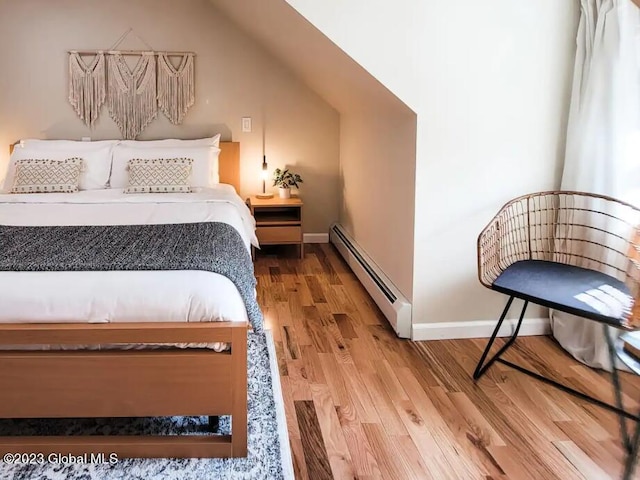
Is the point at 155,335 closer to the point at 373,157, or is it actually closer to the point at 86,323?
the point at 86,323

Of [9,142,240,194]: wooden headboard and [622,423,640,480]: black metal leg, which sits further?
[9,142,240,194]: wooden headboard

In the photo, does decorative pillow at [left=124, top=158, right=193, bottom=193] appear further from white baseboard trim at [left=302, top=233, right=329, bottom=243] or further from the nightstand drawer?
white baseboard trim at [left=302, top=233, right=329, bottom=243]

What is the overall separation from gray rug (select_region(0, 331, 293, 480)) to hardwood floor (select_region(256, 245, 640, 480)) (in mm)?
60

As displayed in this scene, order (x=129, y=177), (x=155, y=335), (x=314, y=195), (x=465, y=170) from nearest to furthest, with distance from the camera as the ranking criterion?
(x=155, y=335) < (x=465, y=170) < (x=129, y=177) < (x=314, y=195)

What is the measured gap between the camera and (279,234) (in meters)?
4.76

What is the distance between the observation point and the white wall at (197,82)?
4.64 m

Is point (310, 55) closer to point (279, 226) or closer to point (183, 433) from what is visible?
point (279, 226)

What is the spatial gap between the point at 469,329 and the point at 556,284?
759 millimetres

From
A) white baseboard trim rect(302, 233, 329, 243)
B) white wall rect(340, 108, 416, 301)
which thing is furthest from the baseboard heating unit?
white baseboard trim rect(302, 233, 329, 243)

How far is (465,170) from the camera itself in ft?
10.1

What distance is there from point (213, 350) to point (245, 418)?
25cm

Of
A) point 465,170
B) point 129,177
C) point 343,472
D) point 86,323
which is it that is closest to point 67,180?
point 129,177

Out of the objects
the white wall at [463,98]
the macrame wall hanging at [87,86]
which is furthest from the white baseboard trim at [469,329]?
the macrame wall hanging at [87,86]

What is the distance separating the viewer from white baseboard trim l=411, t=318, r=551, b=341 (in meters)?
3.18
